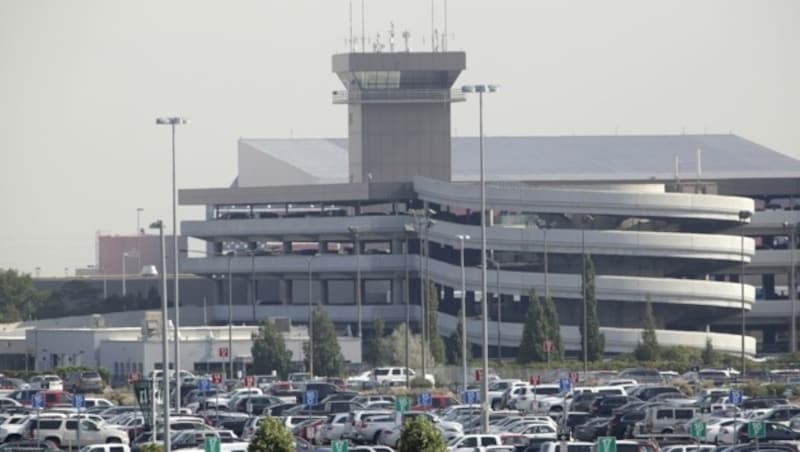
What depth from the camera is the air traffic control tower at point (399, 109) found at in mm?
169875

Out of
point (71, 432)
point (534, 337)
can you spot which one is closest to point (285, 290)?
point (534, 337)

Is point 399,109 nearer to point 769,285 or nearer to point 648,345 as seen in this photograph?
point 769,285

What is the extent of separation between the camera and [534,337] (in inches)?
5064

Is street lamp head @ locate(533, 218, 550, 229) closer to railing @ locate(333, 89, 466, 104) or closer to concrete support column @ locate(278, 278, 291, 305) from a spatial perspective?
railing @ locate(333, 89, 466, 104)

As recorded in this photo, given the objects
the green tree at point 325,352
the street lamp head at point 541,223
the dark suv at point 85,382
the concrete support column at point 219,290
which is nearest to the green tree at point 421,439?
the dark suv at point 85,382

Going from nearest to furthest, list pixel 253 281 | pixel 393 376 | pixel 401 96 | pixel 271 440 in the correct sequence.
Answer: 1. pixel 271 440
2. pixel 393 376
3. pixel 253 281
4. pixel 401 96

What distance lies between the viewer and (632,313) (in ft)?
475

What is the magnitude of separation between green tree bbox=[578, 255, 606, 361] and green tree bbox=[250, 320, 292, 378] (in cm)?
1725

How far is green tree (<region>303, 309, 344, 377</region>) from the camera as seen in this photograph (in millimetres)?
127938

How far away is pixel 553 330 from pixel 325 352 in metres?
13.3

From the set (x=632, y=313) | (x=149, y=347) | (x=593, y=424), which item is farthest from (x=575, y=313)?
(x=593, y=424)

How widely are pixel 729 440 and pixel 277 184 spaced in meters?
120

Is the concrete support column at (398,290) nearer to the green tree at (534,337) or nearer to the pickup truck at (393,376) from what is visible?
the green tree at (534,337)

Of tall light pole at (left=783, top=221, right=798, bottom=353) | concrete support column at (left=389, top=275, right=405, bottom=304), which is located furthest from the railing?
tall light pole at (left=783, top=221, right=798, bottom=353)
